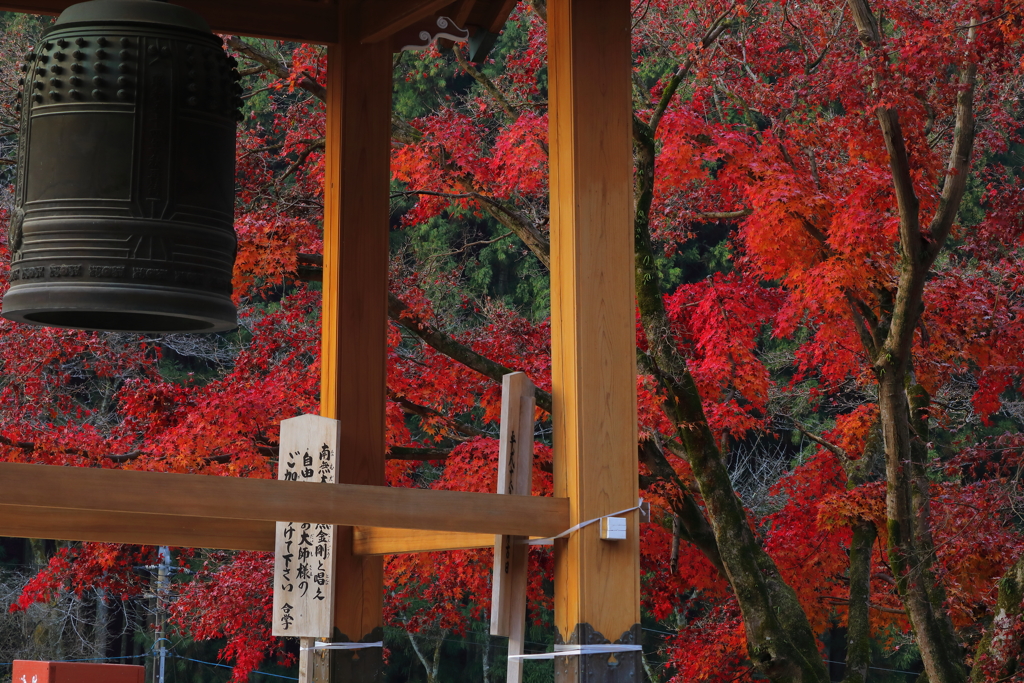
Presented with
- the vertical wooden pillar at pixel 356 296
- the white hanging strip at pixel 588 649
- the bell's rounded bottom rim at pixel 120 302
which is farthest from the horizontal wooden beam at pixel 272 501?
the vertical wooden pillar at pixel 356 296

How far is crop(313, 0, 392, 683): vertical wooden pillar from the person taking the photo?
3957mm

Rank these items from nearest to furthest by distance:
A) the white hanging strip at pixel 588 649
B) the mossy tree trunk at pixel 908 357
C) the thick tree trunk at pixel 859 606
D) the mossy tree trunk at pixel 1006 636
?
1. the white hanging strip at pixel 588 649
2. the mossy tree trunk at pixel 1006 636
3. the mossy tree trunk at pixel 908 357
4. the thick tree trunk at pixel 859 606

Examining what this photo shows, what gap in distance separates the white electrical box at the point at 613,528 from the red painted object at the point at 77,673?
1.60 m

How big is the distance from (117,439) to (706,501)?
4.16 m

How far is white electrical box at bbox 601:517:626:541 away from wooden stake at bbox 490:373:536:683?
30 centimetres

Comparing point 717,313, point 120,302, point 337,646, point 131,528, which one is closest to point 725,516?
point 717,313

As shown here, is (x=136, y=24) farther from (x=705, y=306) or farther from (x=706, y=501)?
(x=705, y=306)

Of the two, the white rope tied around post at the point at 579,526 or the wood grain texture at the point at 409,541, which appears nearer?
the white rope tied around post at the point at 579,526

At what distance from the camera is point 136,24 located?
2.74 meters

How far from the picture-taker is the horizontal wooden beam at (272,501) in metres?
2.38

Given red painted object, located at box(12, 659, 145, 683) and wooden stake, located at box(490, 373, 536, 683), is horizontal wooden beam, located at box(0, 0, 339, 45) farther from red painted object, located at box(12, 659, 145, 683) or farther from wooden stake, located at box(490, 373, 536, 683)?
red painted object, located at box(12, 659, 145, 683)

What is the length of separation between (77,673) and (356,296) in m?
1.56

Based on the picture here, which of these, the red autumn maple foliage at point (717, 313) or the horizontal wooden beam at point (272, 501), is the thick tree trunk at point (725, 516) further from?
the horizontal wooden beam at point (272, 501)

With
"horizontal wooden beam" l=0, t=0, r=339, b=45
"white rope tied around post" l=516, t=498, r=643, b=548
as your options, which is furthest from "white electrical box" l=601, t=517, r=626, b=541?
"horizontal wooden beam" l=0, t=0, r=339, b=45
